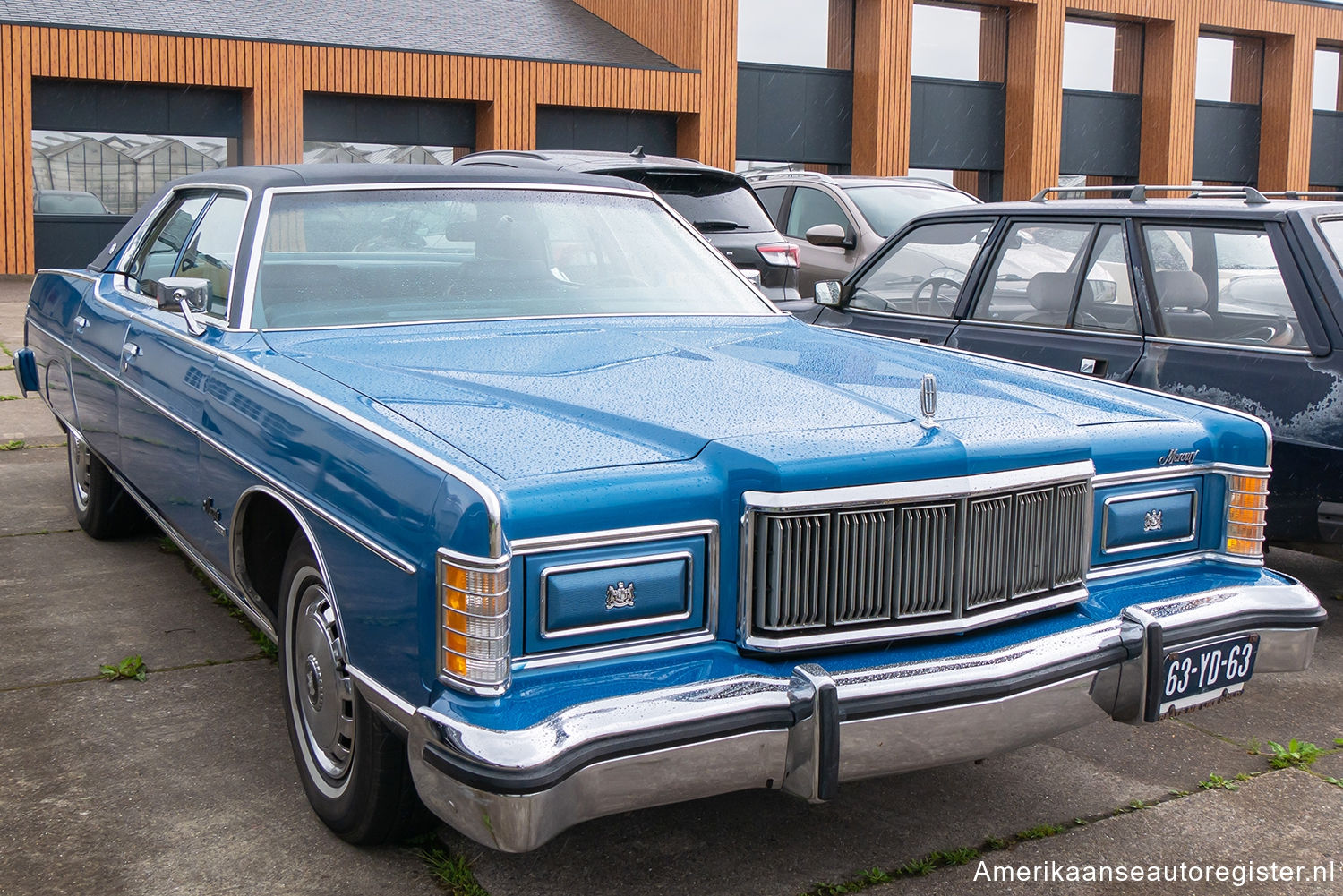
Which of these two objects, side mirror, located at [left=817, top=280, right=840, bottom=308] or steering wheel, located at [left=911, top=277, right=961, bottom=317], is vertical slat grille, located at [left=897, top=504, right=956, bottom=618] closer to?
side mirror, located at [left=817, top=280, right=840, bottom=308]

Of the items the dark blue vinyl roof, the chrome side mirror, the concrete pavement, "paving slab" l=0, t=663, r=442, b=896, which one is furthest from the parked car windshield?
the dark blue vinyl roof

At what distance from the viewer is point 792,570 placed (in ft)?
8.33

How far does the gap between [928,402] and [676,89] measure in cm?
2234

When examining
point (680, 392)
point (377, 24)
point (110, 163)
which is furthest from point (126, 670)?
point (377, 24)

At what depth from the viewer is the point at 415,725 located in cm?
238

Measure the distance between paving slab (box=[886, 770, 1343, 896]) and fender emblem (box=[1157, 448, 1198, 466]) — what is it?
33.8 inches

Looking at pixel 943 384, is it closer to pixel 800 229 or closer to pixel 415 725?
pixel 415 725

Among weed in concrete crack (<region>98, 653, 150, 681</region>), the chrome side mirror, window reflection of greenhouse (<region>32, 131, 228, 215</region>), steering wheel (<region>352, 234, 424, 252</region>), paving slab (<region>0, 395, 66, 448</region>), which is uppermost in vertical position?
window reflection of greenhouse (<region>32, 131, 228, 215</region>)

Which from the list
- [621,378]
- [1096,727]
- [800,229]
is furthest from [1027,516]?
[800,229]

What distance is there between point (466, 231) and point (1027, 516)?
2026mm

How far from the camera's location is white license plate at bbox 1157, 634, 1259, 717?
9.36 feet

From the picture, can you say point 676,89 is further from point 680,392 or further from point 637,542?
point 637,542

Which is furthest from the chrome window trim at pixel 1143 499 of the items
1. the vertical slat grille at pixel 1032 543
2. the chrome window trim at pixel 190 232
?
the chrome window trim at pixel 190 232

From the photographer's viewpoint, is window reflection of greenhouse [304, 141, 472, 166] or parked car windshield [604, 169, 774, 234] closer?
parked car windshield [604, 169, 774, 234]
